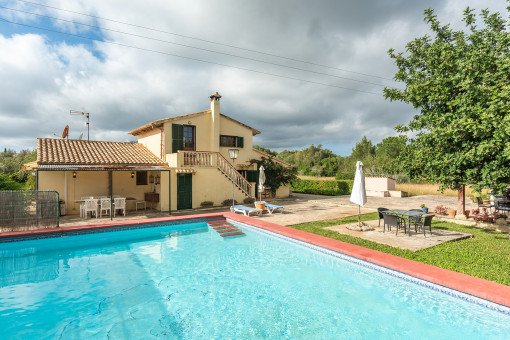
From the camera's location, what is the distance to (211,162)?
1683 cm

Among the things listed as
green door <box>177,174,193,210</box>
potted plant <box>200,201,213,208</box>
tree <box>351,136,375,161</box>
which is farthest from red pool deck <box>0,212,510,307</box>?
tree <box>351,136,375,161</box>

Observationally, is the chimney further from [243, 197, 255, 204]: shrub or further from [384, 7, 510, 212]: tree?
[384, 7, 510, 212]: tree

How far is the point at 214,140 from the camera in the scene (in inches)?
720

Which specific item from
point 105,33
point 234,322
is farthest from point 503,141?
point 105,33

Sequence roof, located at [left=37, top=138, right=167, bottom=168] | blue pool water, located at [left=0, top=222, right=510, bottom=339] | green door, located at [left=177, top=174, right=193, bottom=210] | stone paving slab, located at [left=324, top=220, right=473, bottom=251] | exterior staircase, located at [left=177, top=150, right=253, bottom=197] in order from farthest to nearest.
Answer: exterior staircase, located at [left=177, top=150, right=253, bottom=197] < green door, located at [left=177, top=174, right=193, bottom=210] < roof, located at [left=37, top=138, right=167, bottom=168] < stone paving slab, located at [left=324, top=220, right=473, bottom=251] < blue pool water, located at [left=0, top=222, right=510, bottom=339]

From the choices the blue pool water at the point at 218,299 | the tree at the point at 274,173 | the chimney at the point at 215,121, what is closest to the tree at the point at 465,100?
the blue pool water at the point at 218,299

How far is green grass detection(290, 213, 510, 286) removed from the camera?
591cm

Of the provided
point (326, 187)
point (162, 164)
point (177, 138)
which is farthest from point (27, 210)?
point (326, 187)

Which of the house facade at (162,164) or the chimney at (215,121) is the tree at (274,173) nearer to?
the house facade at (162,164)

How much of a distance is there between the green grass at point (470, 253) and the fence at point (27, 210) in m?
10.7

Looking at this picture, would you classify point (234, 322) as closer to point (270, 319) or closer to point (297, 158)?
Result: point (270, 319)

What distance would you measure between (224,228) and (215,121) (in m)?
9.24

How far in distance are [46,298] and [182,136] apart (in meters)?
12.5

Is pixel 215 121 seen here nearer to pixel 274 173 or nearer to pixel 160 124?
pixel 160 124
